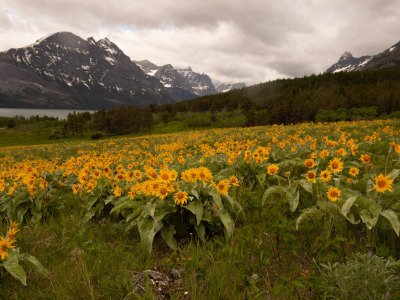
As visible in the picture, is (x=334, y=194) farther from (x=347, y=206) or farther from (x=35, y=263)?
(x=35, y=263)

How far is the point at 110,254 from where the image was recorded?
13.0 feet

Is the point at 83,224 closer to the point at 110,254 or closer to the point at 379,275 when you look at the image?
the point at 110,254

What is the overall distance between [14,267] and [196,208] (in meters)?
2.09

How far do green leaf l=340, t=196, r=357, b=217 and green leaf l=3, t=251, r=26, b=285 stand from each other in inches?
134

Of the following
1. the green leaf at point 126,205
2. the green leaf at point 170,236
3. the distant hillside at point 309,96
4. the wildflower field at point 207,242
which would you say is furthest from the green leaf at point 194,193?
the distant hillside at point 309,96

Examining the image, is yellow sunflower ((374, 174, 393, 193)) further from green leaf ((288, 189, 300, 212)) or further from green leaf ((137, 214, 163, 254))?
green leaf ((137, 214, 163, 254))

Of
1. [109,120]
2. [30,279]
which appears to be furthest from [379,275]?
[109,120]

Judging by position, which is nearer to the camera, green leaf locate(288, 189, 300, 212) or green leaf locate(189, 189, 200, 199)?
green leaf locate(189, 189, 200, 199)

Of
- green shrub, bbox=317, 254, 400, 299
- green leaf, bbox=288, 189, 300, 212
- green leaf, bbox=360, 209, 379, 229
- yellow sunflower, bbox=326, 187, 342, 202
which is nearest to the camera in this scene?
green shrub, bbox=317, 254, 400, 299

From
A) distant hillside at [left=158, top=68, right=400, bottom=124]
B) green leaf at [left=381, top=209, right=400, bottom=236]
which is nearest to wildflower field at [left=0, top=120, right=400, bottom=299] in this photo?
green leaf at [left=381, top=209, right=400, bottom=236]

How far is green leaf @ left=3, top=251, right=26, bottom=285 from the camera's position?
3250mm

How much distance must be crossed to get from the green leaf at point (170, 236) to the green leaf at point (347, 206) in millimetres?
2022

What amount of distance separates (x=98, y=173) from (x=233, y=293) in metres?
4.25

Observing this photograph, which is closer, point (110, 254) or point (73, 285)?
point (73, 285)
